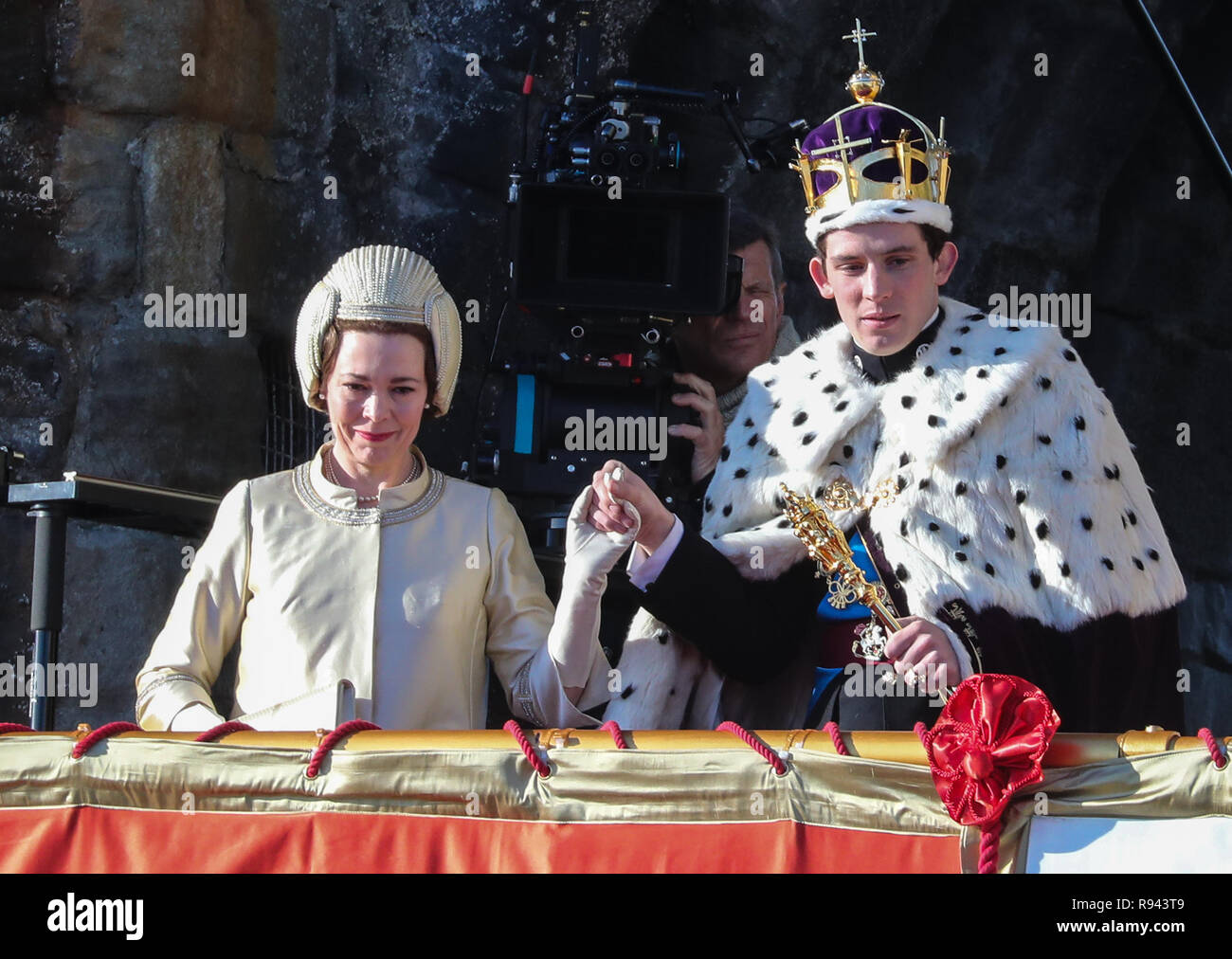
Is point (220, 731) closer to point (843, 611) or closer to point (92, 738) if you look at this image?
point (92, 738)

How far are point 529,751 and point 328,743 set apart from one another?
24cm

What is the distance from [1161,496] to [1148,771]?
3.16m

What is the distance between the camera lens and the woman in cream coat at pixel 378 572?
99.5 inches

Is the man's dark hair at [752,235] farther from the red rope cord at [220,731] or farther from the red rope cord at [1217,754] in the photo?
the red rope cord at [1217,754]

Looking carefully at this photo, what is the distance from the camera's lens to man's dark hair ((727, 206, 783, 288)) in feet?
12.1

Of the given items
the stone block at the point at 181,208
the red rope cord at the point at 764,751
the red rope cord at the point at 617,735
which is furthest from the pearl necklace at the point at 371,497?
→ the stone block at the point at 181,208

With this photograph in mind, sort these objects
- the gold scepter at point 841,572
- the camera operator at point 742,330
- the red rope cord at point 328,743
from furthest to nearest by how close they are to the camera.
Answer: the camera operator at point 742,330, the gold scepter at point 841,572, the red rope cord at point 328,743

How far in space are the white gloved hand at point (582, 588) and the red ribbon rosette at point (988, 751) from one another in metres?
0.69

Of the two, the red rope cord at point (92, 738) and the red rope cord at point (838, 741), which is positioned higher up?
the red rope cord at point (838, 741)

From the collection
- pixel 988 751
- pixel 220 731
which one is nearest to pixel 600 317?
pixel 220 731

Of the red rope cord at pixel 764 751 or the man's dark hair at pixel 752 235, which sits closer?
the red rope cord at pixel 764 751

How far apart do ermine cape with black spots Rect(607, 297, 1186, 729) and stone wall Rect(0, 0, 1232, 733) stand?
0.80 metres

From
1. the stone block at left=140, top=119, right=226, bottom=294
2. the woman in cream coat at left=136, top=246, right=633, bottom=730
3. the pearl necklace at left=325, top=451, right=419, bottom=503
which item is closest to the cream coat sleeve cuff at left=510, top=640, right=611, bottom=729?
the woman in cream coat at left=136, top=246, right=633, bottom=730
